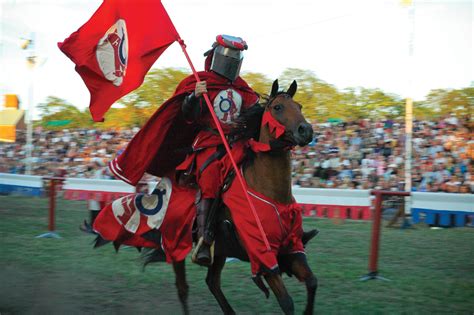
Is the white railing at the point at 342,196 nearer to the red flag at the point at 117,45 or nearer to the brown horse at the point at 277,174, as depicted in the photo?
the red flag at the point at 117,45

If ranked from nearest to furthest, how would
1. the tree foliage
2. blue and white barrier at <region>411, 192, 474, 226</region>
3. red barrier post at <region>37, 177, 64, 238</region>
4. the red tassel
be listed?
the red tassel → blue and white barrier at <region>411, 192, 474, 226</region> → red barrier post at <region>37, 177, 64, 238</region> → the tree foliage

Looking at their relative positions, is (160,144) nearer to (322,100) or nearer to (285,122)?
(285,122)

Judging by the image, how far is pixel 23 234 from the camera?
1076cm

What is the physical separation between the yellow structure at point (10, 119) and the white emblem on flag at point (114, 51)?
1883cm

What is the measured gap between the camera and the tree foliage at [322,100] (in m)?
15.1

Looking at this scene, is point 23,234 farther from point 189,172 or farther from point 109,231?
point 189,172

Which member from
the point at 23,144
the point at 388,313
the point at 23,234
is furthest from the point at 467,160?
the point at 23,144

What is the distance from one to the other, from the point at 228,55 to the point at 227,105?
44 cm

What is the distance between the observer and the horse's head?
4.54 m

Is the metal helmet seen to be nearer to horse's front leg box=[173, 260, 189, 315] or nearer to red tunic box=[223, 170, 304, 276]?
red tunic box=[223, 170, 304, 276]

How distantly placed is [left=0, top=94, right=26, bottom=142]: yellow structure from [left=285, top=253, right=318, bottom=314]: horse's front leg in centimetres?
2053

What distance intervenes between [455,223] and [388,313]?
5.32 m

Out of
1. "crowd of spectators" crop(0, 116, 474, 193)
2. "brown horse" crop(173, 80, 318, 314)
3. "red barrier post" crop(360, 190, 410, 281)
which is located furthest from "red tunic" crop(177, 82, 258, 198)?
"crowd of spectators" crop(0, 116, 474, 193)

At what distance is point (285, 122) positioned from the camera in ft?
15.6
